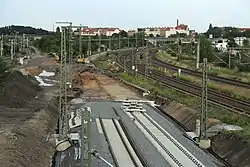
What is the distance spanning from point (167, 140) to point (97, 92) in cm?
3344

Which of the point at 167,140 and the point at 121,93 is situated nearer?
the point at 167,140

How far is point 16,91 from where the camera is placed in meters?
47.0

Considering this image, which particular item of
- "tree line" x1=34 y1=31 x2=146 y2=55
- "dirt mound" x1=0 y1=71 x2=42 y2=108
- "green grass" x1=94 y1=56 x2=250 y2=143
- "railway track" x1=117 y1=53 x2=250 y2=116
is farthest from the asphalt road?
"tree line" x1=34 y1=31 x2=146 y2=55

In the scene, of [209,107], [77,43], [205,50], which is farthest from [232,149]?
[77,43]

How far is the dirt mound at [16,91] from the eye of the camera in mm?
42469

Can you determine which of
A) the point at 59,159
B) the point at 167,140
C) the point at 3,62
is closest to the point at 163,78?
the point at 3,62

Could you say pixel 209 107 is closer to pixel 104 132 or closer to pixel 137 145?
pixel 104 132

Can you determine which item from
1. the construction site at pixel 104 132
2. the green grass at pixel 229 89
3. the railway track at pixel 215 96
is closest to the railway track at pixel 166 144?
the construction site at pixel 104 132

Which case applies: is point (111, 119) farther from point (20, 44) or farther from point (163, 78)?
point (20, 44)

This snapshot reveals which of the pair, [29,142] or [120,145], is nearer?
[29,142]

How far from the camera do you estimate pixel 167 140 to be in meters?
29.3

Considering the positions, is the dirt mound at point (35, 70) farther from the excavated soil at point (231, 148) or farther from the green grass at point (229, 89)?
the excavated soil at point (231, 148)

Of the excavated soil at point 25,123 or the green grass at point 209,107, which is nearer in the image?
the excavated soil at point 25,123

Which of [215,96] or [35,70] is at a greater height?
[35,70]
